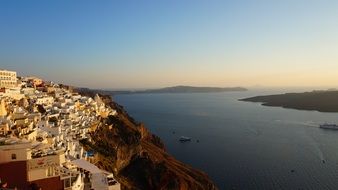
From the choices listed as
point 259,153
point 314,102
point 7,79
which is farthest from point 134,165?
point 314,102

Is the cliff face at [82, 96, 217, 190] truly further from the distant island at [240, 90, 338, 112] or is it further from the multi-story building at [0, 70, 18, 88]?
the distant island at [240, 90, 338, 112]

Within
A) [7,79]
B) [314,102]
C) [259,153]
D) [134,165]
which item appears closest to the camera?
[134,165]

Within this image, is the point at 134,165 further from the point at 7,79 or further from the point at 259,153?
the point at 7,79

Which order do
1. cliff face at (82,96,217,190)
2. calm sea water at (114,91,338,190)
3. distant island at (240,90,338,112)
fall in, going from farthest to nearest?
distant island at (240,90,338,112) < calm sea water at (114,91,338,190) < cliff face at (82,96,217,190)

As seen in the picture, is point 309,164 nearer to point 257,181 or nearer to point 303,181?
point 303,181

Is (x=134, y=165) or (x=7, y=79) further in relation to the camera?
(x=7, y=79)

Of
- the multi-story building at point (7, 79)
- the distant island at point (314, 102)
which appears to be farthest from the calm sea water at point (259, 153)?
the distant island at point (314, 102)

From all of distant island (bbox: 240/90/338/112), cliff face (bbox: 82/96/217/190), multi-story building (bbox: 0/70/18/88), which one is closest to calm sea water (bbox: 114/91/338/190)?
cliff face (bbox: 82/96/217/190)
